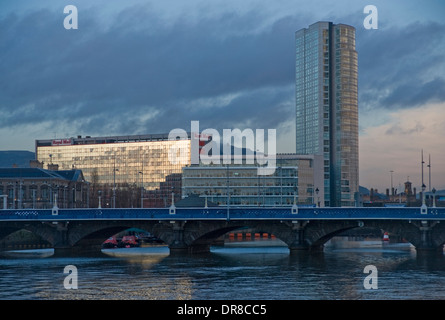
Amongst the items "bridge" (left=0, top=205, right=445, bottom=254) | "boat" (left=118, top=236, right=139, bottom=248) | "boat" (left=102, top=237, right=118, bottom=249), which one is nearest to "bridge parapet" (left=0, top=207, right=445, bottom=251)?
"bridge" (left=0, top=205, right=445, bottom=254)

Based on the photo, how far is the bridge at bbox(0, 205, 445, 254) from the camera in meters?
118

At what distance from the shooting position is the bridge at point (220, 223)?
117875 millimetres

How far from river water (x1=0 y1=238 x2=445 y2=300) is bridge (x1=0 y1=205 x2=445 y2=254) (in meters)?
4.70

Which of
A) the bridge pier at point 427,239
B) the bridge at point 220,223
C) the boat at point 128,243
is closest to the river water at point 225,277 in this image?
the bridge pier at point 427,239

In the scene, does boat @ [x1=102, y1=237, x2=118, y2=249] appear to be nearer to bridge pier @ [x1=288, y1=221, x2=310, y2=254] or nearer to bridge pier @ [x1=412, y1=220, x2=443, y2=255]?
bridge pier @ [x1=288, y1=221, x2=310, y2=254]

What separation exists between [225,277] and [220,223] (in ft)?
124

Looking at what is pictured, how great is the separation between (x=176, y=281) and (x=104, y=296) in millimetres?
13129

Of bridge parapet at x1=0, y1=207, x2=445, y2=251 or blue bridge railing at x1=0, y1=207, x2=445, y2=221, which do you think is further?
bridge parapet at x1=0, y1=207, x2=445, y2=251

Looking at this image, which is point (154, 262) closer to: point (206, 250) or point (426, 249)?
point (206, 250)

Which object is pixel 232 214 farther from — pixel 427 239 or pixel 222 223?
pixel 427 239

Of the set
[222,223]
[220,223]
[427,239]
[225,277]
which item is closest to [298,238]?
[222,223]

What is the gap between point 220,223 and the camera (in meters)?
123

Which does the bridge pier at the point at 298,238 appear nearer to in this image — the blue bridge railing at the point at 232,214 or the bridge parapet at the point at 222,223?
the bridge parapet at the point at 222,223
